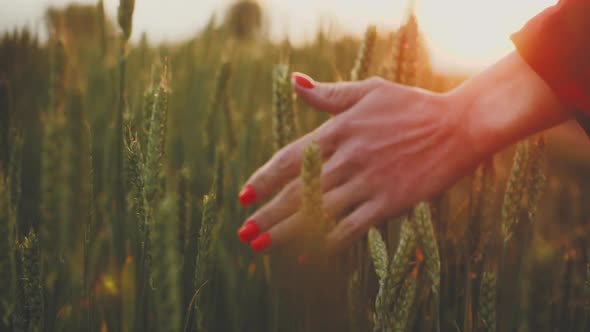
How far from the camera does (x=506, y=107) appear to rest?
2.85 feet

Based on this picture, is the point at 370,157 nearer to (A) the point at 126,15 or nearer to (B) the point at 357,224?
(B) the point at 357,224

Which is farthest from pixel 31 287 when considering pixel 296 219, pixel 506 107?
pixel 506 107

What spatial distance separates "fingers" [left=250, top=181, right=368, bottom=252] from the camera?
91cm

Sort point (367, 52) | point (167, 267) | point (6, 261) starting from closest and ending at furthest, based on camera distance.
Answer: point (167, 267) → point (6, 261) → point (367, 52)

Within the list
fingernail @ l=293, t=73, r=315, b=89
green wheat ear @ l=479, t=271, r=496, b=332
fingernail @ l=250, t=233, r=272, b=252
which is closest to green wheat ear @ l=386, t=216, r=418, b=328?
green wheat ear @ l=479, t=271, r=496, b=332

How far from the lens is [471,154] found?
0.91 meters

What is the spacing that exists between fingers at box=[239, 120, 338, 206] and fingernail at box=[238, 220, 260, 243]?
41 mm

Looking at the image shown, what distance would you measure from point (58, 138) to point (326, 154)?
20.0 inches

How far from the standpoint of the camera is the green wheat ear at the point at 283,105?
85 centimetres

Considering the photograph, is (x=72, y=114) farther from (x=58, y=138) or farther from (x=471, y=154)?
(x=471, y=154)

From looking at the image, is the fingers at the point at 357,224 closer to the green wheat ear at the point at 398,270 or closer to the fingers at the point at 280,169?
the fingers at the point at 280,169

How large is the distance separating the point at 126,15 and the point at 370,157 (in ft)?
1.58

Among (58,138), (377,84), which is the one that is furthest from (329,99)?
(58,138)

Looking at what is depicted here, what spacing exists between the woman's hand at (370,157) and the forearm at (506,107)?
28mm
